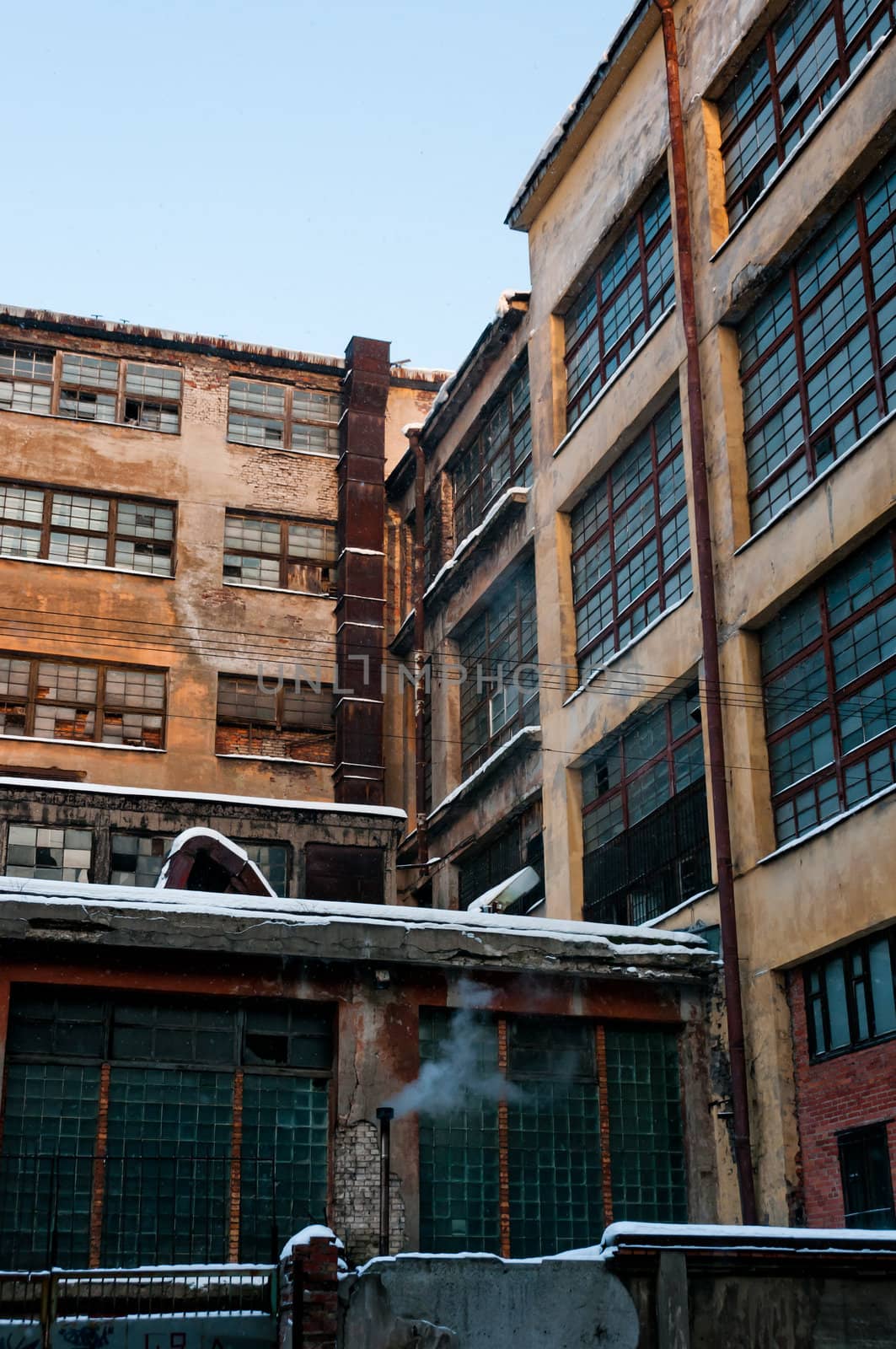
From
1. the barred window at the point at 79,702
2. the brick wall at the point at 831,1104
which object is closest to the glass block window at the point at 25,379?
the barred window at the point at 79,702

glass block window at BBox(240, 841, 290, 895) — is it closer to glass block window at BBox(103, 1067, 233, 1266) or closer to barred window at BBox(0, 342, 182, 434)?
barred window at BBox(0, 342, 182, 434)

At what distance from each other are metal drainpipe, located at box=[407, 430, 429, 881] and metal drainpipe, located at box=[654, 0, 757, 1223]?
465 inches

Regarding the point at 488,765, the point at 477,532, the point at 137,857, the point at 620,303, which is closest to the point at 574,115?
the point at 620,303

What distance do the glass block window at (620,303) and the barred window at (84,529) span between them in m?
11.2

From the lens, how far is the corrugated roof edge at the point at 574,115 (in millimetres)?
26281

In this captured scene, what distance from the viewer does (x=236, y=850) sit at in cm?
2430

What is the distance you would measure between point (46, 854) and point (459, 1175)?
12.1 metres

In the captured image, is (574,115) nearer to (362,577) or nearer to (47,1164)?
(362,577)

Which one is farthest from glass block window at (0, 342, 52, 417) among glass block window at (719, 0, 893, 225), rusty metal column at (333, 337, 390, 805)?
glass block window at (719, 0, 893, 225)

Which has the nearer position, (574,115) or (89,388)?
(574,115)

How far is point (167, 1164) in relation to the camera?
60.3 feet

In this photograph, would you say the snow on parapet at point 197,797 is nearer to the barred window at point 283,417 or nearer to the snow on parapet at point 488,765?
the snow on parapet at point 488,765

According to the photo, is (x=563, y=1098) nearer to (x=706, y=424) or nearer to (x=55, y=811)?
(x=706, y=424)

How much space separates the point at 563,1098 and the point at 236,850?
6.53 metres
